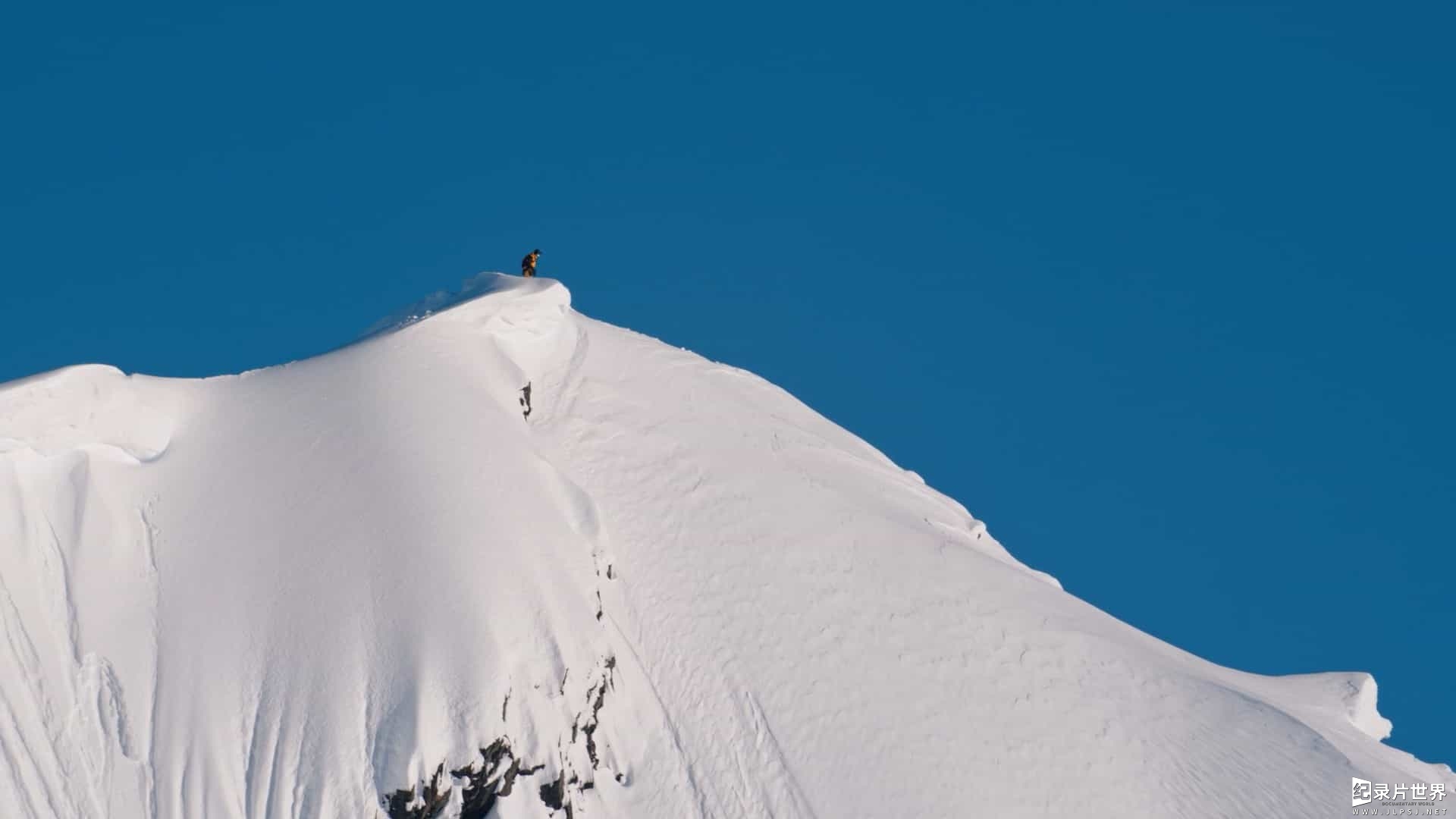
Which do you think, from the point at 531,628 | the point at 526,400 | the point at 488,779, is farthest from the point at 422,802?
the point at 526,400

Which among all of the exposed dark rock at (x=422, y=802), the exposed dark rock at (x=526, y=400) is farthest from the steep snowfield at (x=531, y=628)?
the exposed dark rock at (x=526, y=400)

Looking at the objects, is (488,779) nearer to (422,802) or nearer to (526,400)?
(422,802)

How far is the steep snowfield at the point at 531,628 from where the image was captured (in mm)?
48156

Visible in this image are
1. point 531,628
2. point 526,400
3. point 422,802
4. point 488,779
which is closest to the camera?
point 422,802

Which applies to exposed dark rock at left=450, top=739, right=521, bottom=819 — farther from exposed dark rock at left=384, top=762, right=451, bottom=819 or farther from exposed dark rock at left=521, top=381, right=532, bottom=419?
exposed dark rock at left=521, top=381, right=532, bottom=419

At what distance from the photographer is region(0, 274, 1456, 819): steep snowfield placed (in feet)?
158

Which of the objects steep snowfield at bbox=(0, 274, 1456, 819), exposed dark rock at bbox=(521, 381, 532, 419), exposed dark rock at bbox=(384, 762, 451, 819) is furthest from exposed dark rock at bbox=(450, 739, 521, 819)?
exposed dark rock at bbox=(521, 381, 532, 419)

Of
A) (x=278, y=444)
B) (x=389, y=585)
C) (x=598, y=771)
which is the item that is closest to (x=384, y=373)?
(x=278, y=444)

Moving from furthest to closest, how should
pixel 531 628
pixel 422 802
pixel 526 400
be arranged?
pixel 526 400, pixel 531 628, pixel 422 802

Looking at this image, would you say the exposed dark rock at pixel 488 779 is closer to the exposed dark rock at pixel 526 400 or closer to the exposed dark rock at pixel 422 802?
the exposed dark rock at pixel 422 802

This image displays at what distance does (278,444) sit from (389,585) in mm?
5767

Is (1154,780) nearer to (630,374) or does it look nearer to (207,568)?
(630,374)

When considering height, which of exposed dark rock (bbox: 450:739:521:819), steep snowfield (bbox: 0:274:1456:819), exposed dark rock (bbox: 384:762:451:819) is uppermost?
steep snowfield (bbox: 0:274:1456:819)

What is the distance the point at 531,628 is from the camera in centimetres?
5106
